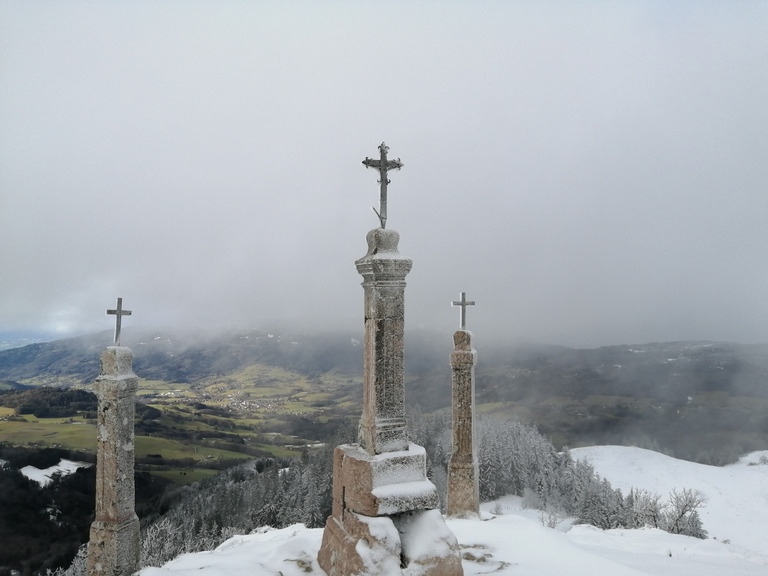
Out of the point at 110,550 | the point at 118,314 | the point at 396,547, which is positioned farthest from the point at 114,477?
the point at 396,547

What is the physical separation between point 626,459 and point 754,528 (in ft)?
70.3

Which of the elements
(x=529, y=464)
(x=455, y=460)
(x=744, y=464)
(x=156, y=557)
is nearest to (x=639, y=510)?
(x=529, y=464)

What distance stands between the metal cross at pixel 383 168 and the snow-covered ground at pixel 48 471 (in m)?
34.6

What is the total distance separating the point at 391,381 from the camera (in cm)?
586

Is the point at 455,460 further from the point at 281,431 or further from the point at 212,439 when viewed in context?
the point at 281,431

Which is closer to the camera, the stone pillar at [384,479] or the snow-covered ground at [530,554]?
the stone pillar at [384,479]

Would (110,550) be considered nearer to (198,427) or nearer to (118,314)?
(118,314)

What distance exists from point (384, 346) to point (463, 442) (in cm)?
479

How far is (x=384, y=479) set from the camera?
5434 millimetres

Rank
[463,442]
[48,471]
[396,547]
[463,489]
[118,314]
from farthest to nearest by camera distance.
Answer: [48,471]
[463,442]
[463,489]
[118,314]
[396,547]

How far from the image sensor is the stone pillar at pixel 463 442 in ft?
30.3

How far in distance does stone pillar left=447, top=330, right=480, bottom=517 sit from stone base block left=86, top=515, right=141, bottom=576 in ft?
20.7

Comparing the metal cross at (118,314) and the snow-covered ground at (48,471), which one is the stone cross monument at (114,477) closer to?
the metal cross at (118,314)

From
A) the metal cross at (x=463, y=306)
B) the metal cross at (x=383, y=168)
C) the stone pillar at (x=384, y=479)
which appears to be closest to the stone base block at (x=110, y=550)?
the stone pillar at (x=384, y=479)
